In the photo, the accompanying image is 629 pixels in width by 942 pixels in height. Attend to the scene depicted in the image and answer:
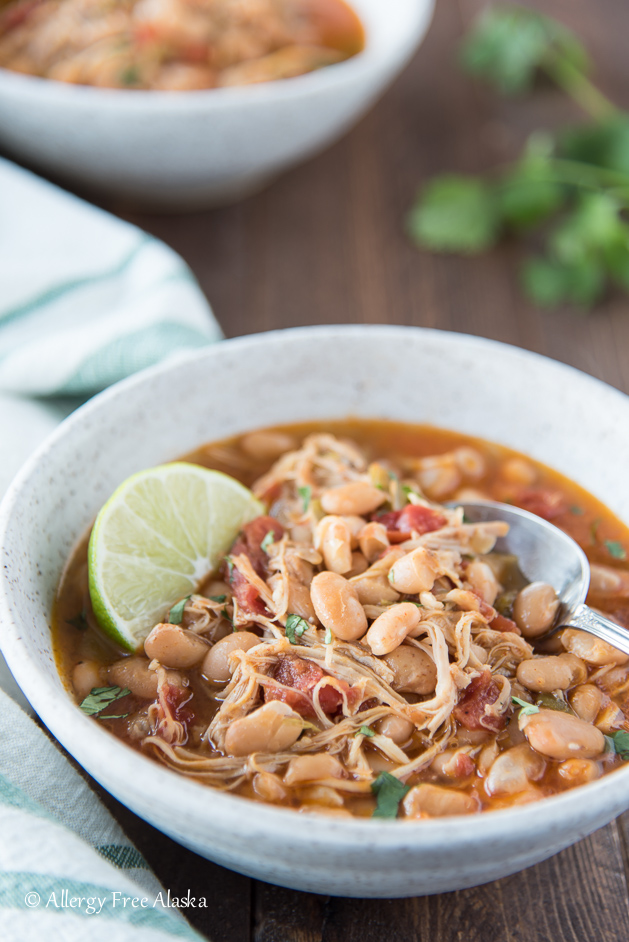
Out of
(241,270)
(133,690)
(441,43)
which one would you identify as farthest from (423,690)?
(441,43)

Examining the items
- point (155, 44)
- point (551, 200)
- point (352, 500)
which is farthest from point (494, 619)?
point (155, 44)

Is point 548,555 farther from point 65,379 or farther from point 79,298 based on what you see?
point 79,298

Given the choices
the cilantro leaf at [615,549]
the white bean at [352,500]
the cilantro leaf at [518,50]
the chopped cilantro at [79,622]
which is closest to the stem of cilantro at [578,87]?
the cilantro leaf at [518,50]

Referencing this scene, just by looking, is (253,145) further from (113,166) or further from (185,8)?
(185,8)

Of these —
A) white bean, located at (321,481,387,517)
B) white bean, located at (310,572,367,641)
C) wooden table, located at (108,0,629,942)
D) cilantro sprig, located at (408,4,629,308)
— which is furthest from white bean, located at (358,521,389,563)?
cilantro sprig, located at (408,4,629,308)

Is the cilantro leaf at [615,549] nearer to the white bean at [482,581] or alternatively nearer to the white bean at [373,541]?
the white bean at [482,581]

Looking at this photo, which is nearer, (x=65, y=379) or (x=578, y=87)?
(x=65, y=379)
